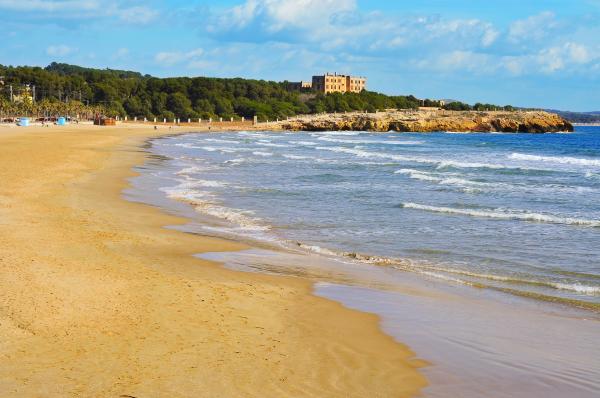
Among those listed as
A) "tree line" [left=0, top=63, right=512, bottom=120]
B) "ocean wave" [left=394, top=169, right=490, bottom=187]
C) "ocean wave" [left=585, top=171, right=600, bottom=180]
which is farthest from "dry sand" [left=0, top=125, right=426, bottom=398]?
"tree line" [left=0, top=63, right=512, bottom=120]

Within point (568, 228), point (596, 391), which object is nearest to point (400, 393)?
point (596, 391)

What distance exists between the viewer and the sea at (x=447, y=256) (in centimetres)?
661

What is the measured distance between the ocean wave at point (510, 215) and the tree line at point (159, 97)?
3990 inches

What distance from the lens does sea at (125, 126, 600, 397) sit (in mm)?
6605

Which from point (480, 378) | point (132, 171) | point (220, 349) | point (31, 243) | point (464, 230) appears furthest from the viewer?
point (132, 171)

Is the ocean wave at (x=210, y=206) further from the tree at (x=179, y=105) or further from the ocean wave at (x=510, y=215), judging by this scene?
the tree at (x=179, y=105)

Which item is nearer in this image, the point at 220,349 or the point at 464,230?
the point at 220,349

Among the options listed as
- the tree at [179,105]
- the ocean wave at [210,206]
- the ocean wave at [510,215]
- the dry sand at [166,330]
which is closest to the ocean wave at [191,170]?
the ocean wave at [210,206]

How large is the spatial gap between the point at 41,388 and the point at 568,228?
13209mm

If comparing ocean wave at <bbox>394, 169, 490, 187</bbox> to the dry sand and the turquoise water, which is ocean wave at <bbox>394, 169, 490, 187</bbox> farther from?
the dry sand

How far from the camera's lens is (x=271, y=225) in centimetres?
1558

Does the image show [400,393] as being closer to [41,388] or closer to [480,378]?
[480,378]

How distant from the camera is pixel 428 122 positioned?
131875mm

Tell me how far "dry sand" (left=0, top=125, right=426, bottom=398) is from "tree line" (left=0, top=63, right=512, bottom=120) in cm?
10690
